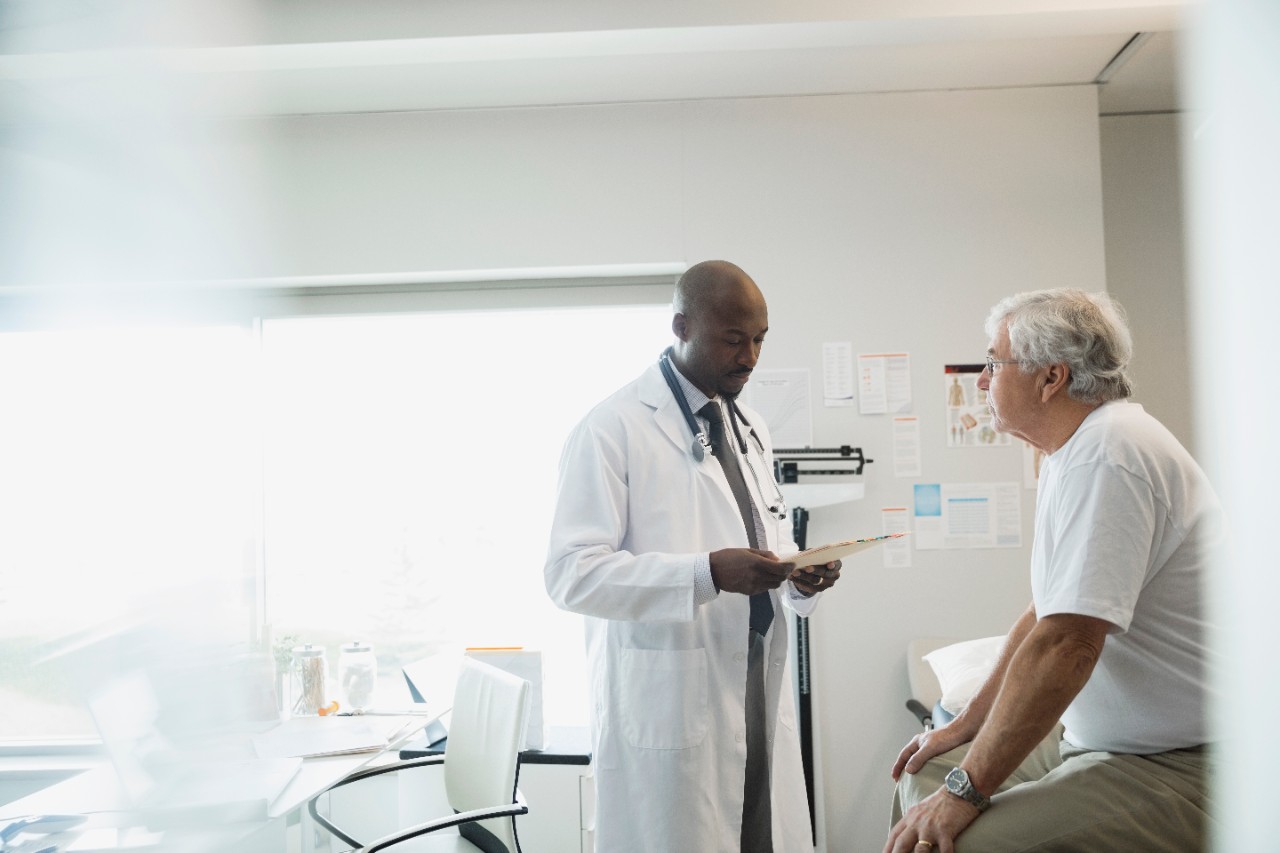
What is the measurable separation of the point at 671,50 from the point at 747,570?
1.88 metres

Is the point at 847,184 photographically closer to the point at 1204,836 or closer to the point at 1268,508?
the point at 1204,836

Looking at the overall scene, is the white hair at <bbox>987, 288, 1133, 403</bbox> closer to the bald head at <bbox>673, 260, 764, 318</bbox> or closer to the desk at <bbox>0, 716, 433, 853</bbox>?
the bald head at <bbox>673, 260, 764, 318</bbox>

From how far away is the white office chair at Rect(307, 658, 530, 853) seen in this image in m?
2.05

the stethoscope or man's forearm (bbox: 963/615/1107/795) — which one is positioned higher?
the stethoscope

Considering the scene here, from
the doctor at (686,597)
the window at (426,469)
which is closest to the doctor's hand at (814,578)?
the doctor at (686,597)

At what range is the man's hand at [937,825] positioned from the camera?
1.29 m

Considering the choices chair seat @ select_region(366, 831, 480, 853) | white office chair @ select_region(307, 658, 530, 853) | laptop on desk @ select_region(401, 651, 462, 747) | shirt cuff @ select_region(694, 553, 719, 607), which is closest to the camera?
shirt cuff @ select_region(694, 553, 719, 607)

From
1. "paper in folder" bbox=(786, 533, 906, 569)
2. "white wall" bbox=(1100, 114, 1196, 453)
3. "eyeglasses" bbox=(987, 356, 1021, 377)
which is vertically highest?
"white wall" bbox=(1100, 114, 1196, 453)

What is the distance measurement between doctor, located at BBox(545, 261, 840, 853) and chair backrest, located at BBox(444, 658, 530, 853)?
0.45 m

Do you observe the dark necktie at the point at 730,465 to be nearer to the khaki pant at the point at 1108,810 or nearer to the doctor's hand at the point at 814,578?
the doctor's hand at the point at 814,578

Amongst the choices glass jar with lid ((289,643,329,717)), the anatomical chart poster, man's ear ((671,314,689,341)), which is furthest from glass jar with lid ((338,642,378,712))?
the anatomical chart poster

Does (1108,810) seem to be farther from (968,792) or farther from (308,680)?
(308,680)

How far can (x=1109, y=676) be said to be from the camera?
1358 millimetres

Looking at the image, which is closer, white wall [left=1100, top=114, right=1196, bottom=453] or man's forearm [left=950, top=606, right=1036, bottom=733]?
man's forearm [left=950, top=606, right=1036, bottom=733]
